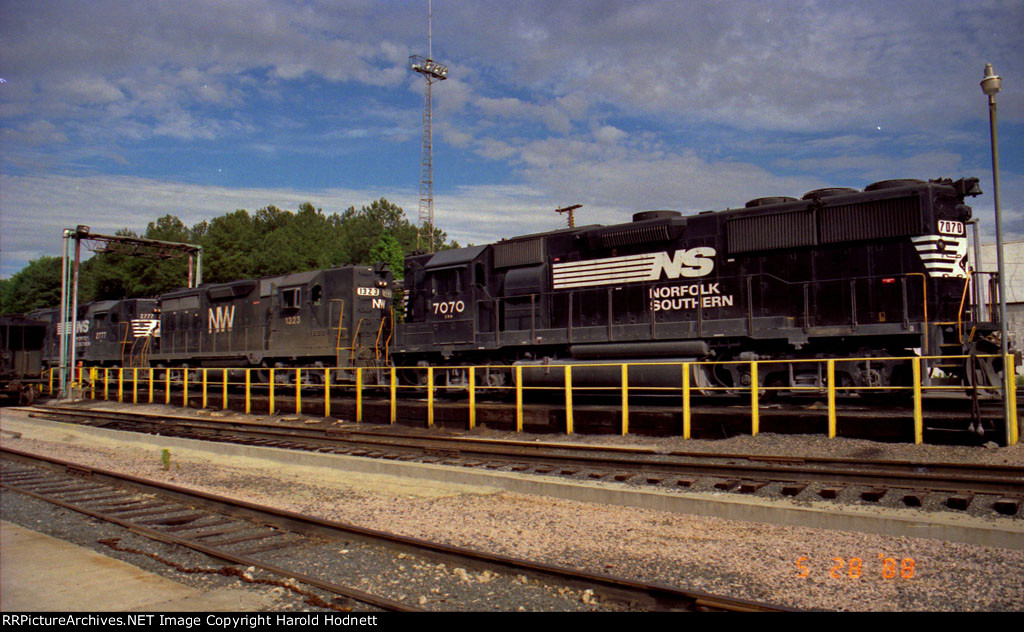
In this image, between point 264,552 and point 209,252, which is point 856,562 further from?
point 209,252

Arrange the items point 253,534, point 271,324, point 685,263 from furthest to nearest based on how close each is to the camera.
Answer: point 271,324 < point 685,263 < point 253,534

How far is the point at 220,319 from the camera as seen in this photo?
71.4 ft

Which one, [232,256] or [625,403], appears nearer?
[625,403]

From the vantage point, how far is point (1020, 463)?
25.6 ft

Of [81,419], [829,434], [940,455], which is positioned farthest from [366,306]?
[940,455]

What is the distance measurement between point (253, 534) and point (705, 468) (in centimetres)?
505

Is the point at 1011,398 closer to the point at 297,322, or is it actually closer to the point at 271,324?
the point at 297,322

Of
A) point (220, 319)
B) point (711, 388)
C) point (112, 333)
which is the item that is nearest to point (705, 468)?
point (711, 388)

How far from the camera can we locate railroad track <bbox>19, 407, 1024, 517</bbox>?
22.7ft

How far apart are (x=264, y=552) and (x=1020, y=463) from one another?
814cm

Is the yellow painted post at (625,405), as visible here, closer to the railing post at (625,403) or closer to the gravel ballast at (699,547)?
the railing post at (625,403)

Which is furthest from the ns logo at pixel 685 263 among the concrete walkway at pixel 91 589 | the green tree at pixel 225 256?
the green tree at pixel 225 256
